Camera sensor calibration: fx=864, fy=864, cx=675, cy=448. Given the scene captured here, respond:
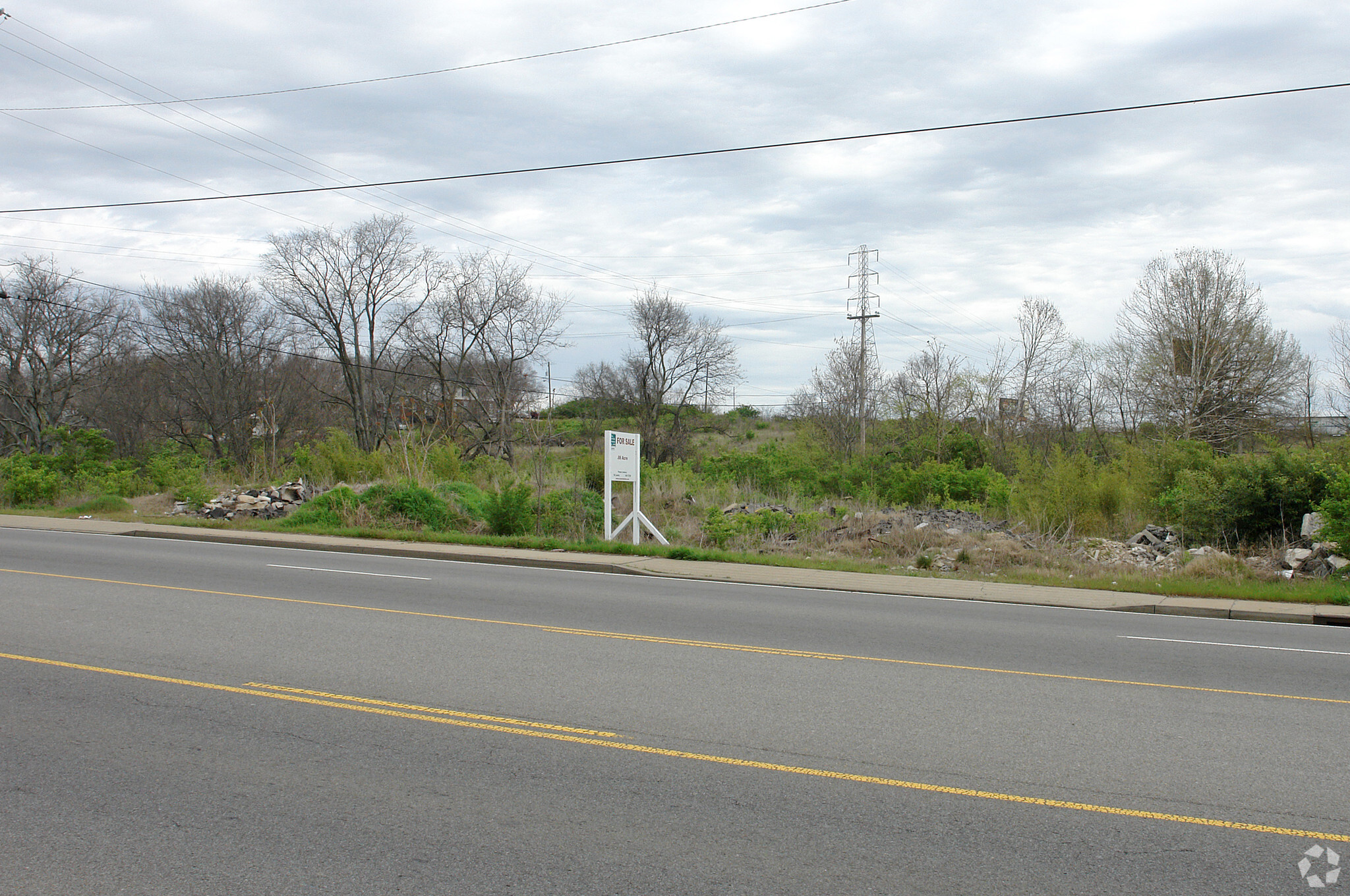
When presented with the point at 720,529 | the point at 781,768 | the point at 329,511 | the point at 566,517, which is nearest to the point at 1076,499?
the point at 720,529

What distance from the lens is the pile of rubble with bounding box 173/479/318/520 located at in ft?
85.8

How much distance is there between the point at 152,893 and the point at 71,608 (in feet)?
27.3

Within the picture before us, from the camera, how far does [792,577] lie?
15.8m

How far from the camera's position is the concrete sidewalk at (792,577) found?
13.1m

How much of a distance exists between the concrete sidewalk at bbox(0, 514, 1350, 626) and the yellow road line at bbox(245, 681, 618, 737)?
914cm

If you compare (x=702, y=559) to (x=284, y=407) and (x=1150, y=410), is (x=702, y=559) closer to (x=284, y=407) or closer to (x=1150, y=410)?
(x=1150, y=410)

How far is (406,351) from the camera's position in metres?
60.9

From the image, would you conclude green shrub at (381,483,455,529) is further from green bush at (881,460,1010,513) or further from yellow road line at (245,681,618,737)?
green bush at (881,460,1010,513)

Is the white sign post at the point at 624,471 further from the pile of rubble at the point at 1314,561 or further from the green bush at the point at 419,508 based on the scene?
the pile of rubble at the point at 1314,561

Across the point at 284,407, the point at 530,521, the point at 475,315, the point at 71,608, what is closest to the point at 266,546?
the point at 530,521

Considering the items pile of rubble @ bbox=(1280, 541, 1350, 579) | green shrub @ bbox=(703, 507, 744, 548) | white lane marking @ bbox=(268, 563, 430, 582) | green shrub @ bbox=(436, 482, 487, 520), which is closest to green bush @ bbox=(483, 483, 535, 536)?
green shrub @ bbox=(436, 482, 487, 520)

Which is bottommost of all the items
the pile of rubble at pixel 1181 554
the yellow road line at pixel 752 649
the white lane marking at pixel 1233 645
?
the white lane marking at pixel 1233 645

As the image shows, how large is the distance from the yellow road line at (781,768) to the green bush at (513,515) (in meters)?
14.1

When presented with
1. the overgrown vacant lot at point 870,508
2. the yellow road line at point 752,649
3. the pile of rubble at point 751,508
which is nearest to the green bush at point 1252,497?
the overgrown vacant lot at point 870,508
